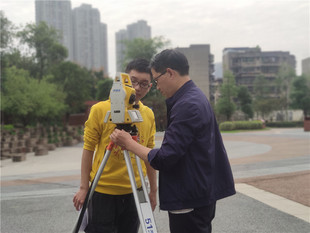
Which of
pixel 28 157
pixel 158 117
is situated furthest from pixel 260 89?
pixel 158 117

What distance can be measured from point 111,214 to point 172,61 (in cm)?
115

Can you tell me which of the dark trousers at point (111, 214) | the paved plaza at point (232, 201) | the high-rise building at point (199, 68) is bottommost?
the paved plaza at point (232, 201)

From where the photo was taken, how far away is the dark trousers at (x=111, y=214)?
238 cm

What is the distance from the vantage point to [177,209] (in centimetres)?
193

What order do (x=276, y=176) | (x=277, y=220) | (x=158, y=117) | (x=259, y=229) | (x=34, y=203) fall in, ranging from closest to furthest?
1. (x=158, y=117)
2. (x=259, y=229)
3. (x=277, y=220)
4. (x=34, y=203)
5. (x=276, y=176)

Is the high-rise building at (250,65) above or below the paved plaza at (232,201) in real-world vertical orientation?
above

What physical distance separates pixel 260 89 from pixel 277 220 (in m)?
61.1

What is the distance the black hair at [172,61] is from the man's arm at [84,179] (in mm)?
802

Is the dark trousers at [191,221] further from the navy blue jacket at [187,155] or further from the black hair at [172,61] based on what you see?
the black hair at [172,61]

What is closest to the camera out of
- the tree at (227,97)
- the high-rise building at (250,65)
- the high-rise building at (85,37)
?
the tree at (227,97)

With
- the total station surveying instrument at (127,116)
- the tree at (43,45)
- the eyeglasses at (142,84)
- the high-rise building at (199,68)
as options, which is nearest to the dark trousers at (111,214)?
the total station surveying instrument at (127,116)

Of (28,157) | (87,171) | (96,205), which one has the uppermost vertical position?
(87,171)

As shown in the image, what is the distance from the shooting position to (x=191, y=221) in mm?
1974

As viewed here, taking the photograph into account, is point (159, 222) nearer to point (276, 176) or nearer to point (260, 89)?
point (276, 176)
